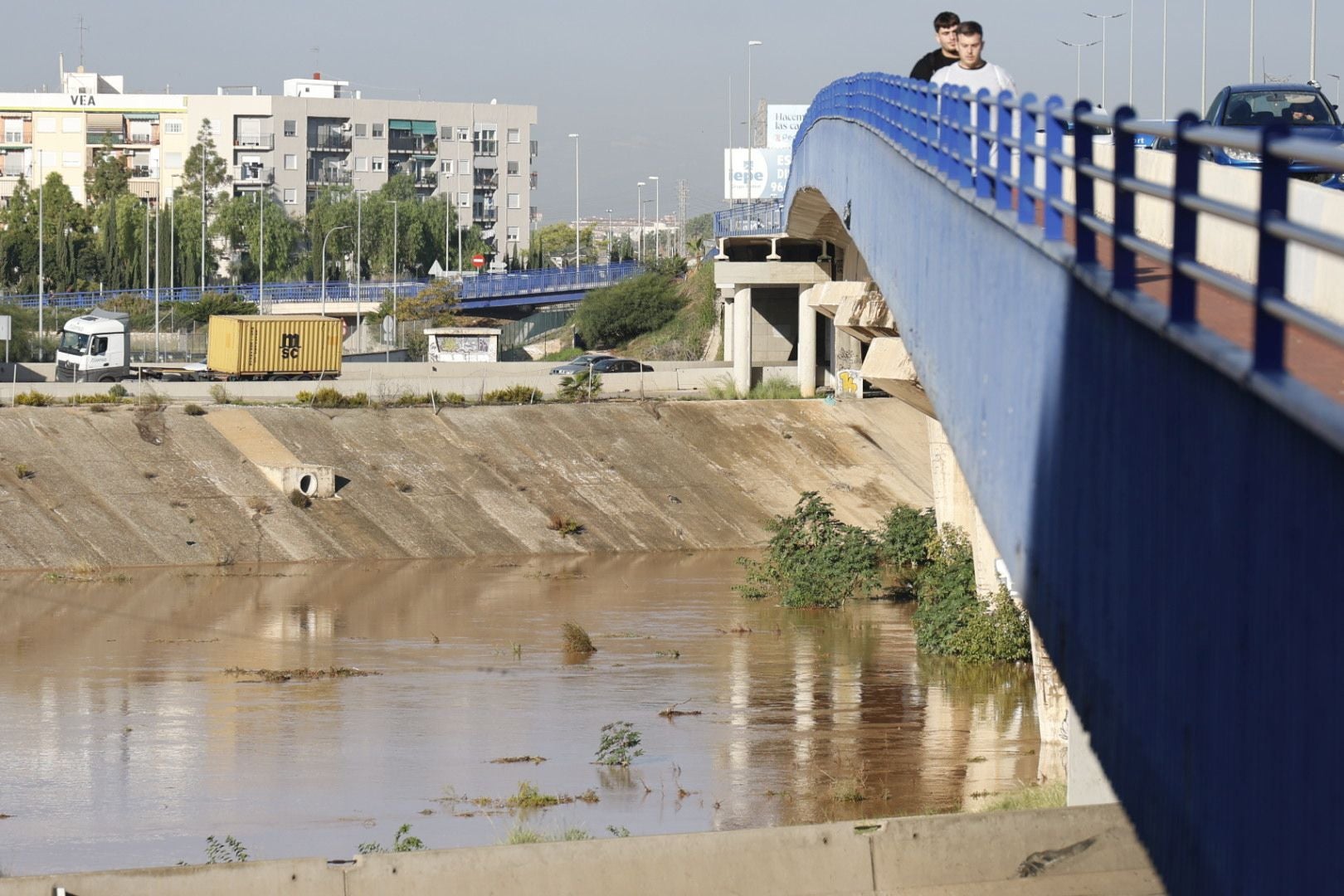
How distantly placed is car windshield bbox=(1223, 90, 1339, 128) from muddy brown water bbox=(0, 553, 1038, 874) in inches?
348

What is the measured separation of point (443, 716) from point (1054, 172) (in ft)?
62.5

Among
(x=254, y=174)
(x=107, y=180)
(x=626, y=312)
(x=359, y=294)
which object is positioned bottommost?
(x=626, y=312)

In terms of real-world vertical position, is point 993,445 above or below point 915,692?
above

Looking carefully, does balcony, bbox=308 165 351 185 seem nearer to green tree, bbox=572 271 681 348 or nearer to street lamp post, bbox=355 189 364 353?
street lamp post, bbox=355 189 364 353

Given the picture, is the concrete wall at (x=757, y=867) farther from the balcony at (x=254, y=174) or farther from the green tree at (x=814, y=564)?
the balcony at (x=254, y=174)

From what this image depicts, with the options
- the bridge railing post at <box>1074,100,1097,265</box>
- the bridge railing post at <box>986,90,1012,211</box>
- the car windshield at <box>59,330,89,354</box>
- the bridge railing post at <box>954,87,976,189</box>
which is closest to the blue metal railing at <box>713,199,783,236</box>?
the car windshield at <box>59,330,89,354</box>

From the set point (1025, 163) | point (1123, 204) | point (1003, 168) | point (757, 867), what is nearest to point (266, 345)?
point (757, 867)

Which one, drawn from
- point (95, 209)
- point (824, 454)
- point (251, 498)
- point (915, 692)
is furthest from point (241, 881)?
point (95, 209)

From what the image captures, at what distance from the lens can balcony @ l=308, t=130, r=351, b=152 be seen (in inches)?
5133

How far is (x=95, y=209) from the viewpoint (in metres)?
117

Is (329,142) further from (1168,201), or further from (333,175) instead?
(1168,201)

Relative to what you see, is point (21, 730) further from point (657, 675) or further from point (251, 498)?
point (251, 498)

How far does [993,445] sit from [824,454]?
1853 inches

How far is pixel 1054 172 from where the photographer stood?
931cm
